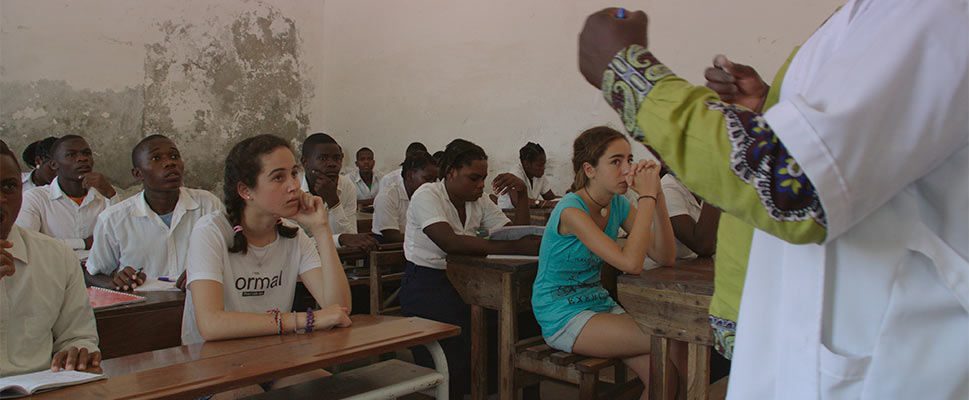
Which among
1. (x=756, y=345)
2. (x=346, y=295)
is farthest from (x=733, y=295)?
(x=346, y=295)

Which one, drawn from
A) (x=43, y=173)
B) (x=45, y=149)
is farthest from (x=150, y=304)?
(x=45, y=149)

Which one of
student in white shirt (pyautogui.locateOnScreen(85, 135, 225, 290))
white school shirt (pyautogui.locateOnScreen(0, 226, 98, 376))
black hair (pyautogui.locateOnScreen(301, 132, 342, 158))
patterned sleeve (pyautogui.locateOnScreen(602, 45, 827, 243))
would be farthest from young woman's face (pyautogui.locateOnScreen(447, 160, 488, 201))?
patterned sleeve (pyautogui.locateOnScreen(602, 45, 827, 243))

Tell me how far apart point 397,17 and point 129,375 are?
8186 mm

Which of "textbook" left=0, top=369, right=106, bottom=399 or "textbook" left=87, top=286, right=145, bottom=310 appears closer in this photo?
"textbook" left=0, top=369, right=106, bottom=399

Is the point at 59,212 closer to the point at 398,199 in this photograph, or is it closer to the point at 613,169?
the point at 398,199

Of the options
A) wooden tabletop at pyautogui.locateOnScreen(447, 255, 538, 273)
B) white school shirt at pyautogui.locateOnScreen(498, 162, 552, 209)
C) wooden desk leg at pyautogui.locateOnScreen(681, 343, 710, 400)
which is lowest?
wooden desk leg at pyautogui.locateOnScreen(681, 343, 710, 400)

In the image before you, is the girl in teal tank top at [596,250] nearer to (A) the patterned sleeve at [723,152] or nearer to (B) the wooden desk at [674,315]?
(B) the wooden desk at [674,315]

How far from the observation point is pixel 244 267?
92.6 inches

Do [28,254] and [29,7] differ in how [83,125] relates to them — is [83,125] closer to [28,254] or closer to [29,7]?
[29,7]

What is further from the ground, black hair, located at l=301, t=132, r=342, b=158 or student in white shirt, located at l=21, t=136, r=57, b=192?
black hair, located at l=301, t=132, r=342, b=158

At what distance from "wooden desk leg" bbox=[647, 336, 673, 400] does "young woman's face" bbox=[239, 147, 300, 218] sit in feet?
4.39

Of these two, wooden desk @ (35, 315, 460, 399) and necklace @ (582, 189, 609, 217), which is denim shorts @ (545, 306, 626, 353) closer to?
necklace @ (582, 189, 609, 217)

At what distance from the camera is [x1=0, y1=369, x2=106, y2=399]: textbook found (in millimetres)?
1396

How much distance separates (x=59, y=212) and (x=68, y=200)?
0.09m
